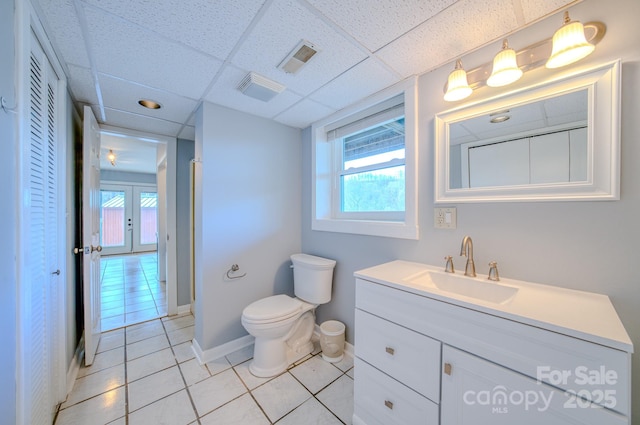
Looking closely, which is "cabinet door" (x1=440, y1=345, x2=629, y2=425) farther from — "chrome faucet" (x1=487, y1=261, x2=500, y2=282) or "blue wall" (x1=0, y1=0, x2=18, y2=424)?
"blue wall" (x1=0, y1=0, x2=18, y2=424)

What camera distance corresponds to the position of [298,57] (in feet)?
4.40

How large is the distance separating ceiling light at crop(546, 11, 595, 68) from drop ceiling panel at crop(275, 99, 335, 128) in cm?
142

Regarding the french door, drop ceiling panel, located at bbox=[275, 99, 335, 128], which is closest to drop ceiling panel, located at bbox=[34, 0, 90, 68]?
drop ceiling panel, located at bbox=[275, 99, 335, 128]

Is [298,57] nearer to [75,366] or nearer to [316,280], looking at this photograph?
[316,280]

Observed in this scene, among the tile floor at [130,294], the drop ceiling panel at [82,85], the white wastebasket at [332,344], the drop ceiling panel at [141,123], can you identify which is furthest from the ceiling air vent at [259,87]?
the tile floor at [130,294]

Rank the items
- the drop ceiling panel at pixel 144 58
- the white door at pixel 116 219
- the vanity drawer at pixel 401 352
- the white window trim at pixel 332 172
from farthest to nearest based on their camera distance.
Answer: the white door at pixel 116 219, the white window trim at pixel 332 172, the drop ceiling panel at pixel 144 58, the vanity drawer at pixel 401 352

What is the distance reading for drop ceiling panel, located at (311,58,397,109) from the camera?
4.82 feet

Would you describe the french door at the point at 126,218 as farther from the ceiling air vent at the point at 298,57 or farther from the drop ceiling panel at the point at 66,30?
the ceiling air vent at the point at 298,57

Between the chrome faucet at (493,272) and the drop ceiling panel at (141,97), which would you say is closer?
the chrome faucet at (493,272)

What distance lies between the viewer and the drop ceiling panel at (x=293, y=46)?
1.07 metres

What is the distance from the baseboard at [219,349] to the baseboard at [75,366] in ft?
2.48

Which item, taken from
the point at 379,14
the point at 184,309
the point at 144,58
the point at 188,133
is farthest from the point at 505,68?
the point at 184,309

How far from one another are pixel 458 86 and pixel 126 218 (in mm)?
8037

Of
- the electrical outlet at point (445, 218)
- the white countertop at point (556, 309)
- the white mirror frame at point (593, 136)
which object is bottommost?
the white countertop at point (556, 309)
